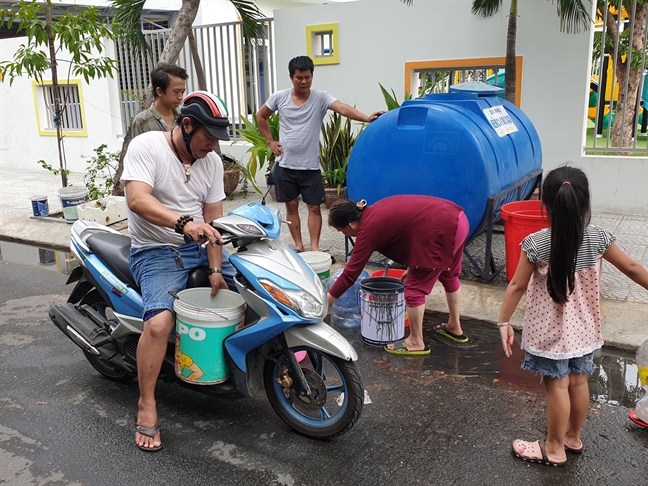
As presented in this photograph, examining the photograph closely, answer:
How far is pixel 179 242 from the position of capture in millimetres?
3471

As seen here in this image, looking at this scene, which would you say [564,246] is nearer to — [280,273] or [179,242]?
[280,273]

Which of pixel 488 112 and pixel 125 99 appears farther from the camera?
pixel 125 99

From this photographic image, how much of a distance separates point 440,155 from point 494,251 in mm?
1743

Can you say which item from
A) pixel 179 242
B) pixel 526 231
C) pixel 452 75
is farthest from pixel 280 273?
pixel 452 75

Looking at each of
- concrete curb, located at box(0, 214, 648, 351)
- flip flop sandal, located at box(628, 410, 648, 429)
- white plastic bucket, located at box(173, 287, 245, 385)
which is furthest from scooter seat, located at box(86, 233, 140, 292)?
flip flop sandal, located at box(628, 410, 648, 429)

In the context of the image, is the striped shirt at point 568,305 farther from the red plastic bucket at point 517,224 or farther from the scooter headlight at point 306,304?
the red plastic bucket at point 517,224

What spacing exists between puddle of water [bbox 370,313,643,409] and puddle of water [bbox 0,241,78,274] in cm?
413

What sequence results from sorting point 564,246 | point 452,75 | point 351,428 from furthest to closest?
point 452,75 → point 351,428 → point 564,246

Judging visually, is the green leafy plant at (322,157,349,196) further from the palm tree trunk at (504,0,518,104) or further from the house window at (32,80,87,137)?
the house window at (32,80,87,137)

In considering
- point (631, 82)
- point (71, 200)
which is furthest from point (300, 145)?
point (631, 82)

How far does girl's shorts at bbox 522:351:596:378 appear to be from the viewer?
2.91 meters

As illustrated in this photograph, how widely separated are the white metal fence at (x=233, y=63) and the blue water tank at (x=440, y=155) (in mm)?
4460

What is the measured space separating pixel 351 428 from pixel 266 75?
304 inches

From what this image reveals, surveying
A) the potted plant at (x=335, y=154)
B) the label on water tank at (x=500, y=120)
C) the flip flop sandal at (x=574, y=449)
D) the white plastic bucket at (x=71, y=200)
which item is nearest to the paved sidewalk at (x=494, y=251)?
the white plastic bucket at (x=71, y=200)
